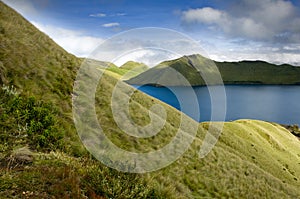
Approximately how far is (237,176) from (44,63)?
64.4 ft

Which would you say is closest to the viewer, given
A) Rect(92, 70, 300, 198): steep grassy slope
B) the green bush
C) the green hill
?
the green hill

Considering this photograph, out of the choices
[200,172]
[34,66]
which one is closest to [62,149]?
[34,66]

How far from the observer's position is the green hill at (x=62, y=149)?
279 inches

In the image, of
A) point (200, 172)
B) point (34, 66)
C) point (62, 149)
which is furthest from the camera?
point (34, 66)

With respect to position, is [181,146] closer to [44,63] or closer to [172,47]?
[172,47]

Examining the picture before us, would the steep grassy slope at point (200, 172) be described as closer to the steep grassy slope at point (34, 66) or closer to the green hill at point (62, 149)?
the green hill at point (62, 149)

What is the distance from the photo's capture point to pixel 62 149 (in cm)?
1160

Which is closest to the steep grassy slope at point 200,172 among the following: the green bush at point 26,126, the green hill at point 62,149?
the green hill at point 62,149

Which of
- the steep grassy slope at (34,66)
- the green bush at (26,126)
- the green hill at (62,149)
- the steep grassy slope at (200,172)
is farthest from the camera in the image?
the steep grassy slope at (34,66)

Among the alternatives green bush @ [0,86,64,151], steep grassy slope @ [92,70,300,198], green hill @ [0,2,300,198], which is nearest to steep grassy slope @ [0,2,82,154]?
green hill @ [0,2,300,198]

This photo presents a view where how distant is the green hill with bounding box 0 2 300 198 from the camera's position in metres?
7.08

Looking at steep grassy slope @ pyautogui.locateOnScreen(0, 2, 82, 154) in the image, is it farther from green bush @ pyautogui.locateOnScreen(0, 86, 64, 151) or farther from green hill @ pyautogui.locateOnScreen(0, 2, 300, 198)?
green bush @ pyautogui.locateOnScreen(0, 86, 64, 151)

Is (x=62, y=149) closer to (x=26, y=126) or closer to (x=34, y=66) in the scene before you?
(x=26, y=126)

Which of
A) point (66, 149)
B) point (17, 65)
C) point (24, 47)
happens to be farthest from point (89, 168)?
point (24, 47)
